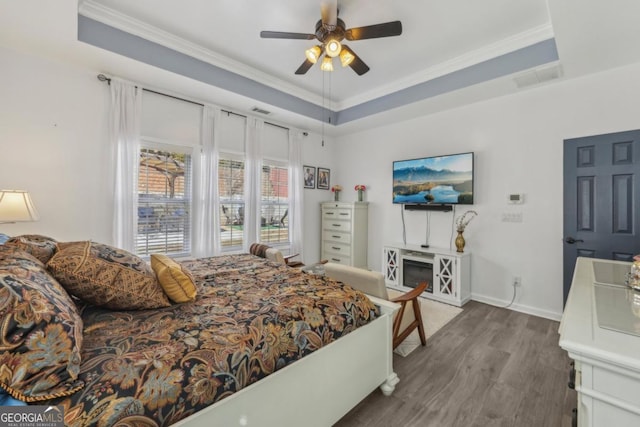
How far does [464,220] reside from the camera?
12.7ft

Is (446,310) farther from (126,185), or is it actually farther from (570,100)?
(126,185)

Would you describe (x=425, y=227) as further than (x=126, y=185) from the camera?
Yes

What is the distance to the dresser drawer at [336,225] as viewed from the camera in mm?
4863

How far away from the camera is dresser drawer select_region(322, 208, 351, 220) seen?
4863 mm

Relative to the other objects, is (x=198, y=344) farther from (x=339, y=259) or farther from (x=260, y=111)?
(x=339, y=259)

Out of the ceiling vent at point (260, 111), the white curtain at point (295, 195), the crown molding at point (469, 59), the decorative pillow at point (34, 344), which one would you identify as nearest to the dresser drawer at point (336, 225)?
the white curtain at point (295, 195)

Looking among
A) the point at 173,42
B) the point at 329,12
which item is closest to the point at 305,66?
the point at 329,12

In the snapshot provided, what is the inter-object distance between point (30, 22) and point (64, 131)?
100 centimetres

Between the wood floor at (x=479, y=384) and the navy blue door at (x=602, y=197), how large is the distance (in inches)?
39.2

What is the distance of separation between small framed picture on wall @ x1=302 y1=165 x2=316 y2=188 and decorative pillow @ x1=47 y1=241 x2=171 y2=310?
3.74 m

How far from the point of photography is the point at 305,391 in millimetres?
1388

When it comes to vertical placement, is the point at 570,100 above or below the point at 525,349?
above

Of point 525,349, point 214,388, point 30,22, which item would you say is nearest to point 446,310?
point 525,349
